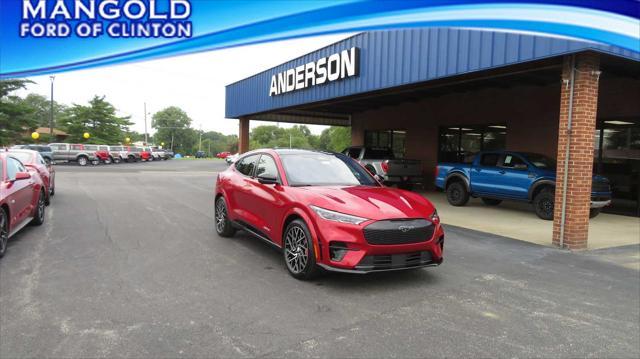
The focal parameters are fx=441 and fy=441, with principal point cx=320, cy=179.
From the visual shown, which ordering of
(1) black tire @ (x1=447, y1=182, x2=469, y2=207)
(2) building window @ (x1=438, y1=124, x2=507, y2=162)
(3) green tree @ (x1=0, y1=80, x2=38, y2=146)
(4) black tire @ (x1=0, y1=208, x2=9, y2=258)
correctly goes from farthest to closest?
(3) green tree @ (x1=0, y1=80, x2=38, y2=146)
(2) building window @ (x1=438, y1=124, x2=507, y2=162)
(1) black tire @ (x1=447, y1=182, x2=469, y2=207)
(4) black tire @ (x1=0, y1=208, x2=9, y2=258)

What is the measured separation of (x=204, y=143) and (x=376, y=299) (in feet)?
466

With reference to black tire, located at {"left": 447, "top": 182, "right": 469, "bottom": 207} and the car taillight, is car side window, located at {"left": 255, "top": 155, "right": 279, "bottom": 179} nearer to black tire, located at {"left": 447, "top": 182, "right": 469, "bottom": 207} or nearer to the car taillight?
black tire, located at {"left": 447, "top": 182, "right": 469, "bottom": 207}

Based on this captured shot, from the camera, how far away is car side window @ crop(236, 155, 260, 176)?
7082 millimetres

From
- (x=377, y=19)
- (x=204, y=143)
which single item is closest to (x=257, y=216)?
(x=377, y=19)

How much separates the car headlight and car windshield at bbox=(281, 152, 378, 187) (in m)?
0.85

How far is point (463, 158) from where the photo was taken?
16984mm

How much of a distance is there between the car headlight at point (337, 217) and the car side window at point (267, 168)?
1234mm

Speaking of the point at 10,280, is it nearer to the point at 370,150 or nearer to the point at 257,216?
the point at 257,216

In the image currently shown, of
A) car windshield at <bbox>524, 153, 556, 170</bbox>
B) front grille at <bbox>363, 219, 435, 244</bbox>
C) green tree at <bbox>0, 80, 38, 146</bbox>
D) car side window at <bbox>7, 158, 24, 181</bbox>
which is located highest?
green tree at <bbox>0, 80, 38, 146</bbox>

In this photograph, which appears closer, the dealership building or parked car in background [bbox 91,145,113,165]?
the dealership building

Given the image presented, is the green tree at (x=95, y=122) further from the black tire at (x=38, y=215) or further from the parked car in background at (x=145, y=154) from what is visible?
the black tire at (x=38, y=215)

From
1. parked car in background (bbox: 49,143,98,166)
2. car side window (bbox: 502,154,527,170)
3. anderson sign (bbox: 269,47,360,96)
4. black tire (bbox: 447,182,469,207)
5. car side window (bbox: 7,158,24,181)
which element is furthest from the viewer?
parked car in background (bbox: 49,143,98,166)

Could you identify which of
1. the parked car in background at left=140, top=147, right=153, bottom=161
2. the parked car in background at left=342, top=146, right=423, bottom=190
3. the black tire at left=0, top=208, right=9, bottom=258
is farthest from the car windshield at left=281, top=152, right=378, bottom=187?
the parked car in background at left=140, top=147, right=153, bottom=161

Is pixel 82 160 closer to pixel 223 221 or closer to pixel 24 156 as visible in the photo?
pixel 24 156
